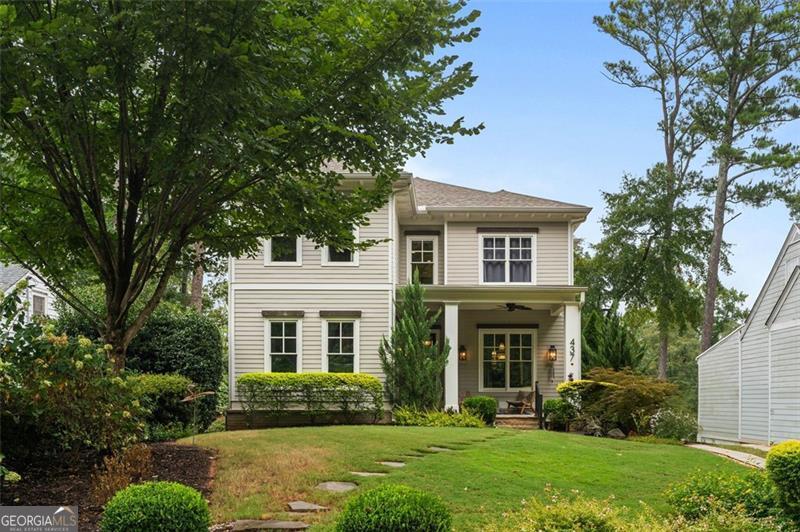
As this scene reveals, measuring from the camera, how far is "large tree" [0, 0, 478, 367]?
7.20 m

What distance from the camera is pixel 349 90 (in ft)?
26.6

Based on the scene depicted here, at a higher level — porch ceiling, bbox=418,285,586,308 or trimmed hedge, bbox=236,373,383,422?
porch ceiling, bbox=418,285,586,308

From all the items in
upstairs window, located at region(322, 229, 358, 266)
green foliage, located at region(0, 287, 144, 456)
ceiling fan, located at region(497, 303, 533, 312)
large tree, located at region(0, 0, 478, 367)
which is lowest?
green foliage, located at region(0, 287, 144, 456)

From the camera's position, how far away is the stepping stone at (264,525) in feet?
22.0

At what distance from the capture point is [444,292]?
61.2ft

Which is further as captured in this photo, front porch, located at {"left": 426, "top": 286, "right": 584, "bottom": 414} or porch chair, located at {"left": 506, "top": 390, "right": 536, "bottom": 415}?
front porch, located at {"left": 426, "top": 286, "right": 584, "bottom": 414}

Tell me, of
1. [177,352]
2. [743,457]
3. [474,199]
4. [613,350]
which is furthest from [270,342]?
[743,457]

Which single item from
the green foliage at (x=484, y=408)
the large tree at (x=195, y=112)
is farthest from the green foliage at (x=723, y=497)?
the green foliage at (x=484, y=408)

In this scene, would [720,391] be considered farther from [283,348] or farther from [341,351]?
[283,348]

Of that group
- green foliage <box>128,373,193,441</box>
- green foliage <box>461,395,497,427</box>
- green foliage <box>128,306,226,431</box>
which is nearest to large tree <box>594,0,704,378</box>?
green foliage <box>461,395,497,427</box>

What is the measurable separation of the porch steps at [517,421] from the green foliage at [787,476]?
11.3 m

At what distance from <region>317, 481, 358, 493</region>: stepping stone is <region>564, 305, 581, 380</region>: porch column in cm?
1130

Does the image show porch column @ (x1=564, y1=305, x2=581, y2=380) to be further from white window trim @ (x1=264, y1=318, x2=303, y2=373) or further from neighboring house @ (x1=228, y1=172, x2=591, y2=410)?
white window trim @ (x1=264, y1=318, x2=303, y2=373)

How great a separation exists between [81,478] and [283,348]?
10.2 meters
